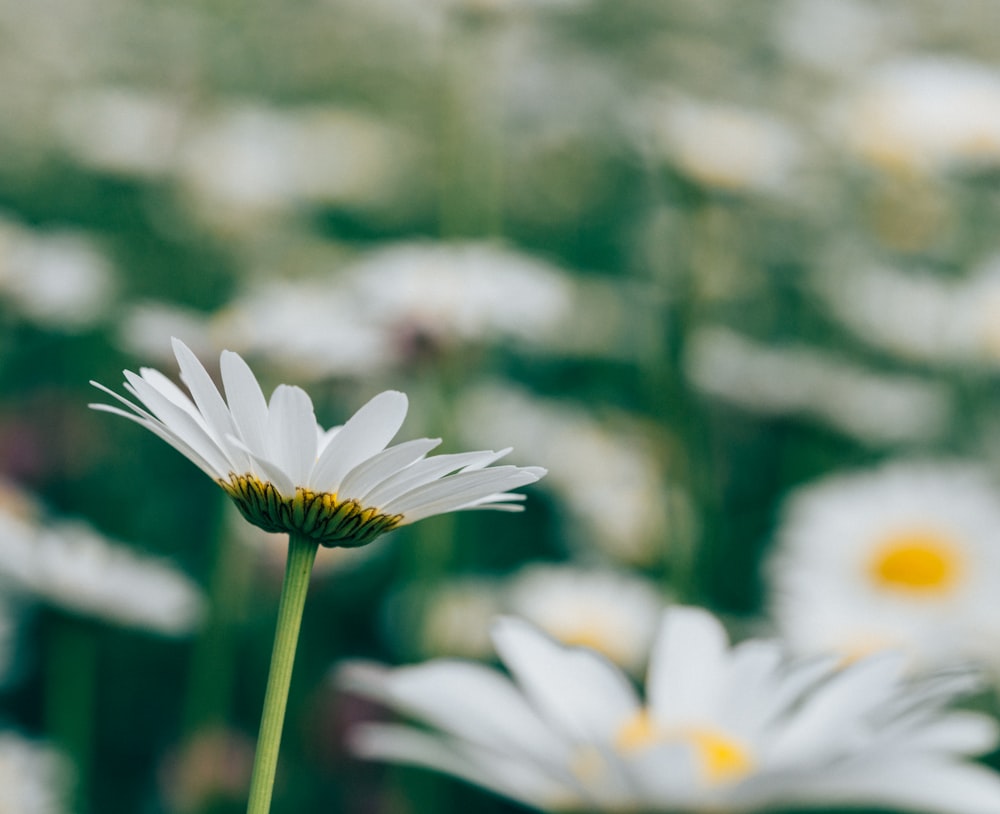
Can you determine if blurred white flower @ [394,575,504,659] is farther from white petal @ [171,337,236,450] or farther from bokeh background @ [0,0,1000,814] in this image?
white petal @ [171,337,236,450]

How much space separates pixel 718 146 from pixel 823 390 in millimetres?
363

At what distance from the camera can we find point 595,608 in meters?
1.45

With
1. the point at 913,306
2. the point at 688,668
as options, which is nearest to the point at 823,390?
the point at 913,306

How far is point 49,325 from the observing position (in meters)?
1.51

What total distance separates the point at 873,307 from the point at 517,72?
1181 millimetres

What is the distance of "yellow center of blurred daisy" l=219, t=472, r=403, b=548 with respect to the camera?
42cm

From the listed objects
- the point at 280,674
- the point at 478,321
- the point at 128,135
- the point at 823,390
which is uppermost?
the point at 128,135

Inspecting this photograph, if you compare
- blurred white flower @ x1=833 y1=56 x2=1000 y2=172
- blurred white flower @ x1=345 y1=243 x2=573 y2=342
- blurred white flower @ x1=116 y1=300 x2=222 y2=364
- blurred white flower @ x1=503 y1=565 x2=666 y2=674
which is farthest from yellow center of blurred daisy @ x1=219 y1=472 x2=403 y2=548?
blurred white flower @ x1=833 y1=56 x2=1000 y2=172

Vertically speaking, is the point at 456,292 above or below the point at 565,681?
above

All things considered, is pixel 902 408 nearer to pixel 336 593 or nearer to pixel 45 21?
pixel 336 593

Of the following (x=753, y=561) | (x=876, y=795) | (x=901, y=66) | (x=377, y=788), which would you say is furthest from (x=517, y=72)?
(x=876, y=795)

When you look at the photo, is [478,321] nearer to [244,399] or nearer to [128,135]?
[128,135]

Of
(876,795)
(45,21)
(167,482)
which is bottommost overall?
(876,795)

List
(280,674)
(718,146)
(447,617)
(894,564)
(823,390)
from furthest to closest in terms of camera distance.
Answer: (823,390), (718,146), (894,564), (447,617), (280,674)
